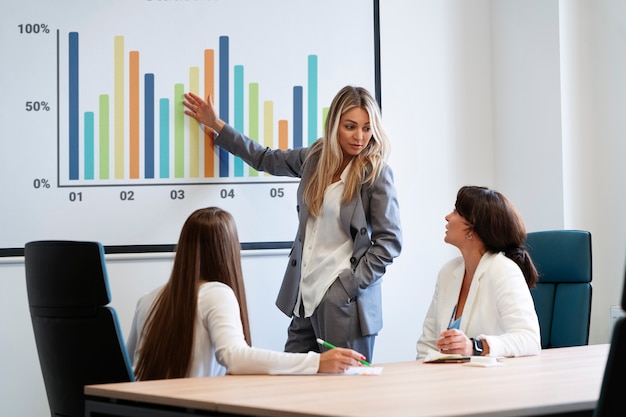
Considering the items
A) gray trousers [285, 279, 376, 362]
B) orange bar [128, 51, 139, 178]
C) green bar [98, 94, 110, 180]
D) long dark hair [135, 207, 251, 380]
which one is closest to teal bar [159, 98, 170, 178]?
orange bar [128, 51, 139, 178]

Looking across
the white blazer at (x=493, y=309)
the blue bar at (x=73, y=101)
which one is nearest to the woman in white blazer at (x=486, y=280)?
the white blazer at (x=493, y=309)

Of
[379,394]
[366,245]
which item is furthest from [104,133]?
[379,394]

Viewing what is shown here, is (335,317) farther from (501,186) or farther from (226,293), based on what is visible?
(501,186)

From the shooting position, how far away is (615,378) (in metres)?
1.46

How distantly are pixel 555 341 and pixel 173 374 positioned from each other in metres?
1.61

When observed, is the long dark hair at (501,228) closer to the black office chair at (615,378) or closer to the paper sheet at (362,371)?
the paper sheet at (362,371)

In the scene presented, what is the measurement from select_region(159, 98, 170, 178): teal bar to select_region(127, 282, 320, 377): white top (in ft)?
4.97

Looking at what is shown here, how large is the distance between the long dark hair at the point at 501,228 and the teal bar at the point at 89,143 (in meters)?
1.72

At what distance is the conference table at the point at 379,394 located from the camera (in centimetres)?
180

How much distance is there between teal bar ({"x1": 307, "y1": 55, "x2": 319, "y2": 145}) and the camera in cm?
420

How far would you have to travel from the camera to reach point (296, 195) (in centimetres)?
409

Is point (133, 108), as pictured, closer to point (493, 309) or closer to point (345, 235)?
point (345, 235)

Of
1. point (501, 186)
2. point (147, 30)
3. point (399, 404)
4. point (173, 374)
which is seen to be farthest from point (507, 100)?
point (399, 404)

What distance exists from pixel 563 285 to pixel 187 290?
1598 mm
